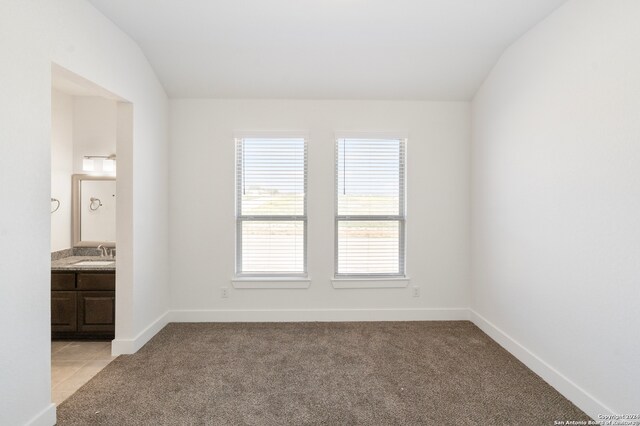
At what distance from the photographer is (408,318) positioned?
4293mm

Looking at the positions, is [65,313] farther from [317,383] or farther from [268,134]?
[268,134]

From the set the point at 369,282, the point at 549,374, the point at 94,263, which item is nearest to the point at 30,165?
the point at 94,263

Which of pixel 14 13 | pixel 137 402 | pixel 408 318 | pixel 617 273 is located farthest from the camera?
pixel 408 318

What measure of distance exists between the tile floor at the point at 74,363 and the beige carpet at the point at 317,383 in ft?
0.37

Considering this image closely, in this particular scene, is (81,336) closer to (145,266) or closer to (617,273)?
(145,266)

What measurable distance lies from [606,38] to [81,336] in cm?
519

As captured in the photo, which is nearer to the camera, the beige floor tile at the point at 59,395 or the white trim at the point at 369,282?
the beige floor tile at the point at 59,395

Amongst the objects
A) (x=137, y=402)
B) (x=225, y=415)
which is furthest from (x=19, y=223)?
(x=225, y=415)

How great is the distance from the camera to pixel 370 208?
14.3ft

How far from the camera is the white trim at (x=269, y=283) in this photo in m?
4.23

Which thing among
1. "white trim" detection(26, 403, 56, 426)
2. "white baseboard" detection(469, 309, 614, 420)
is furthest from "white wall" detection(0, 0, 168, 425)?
"white baseboard" detection(469, 309, 614, 420)

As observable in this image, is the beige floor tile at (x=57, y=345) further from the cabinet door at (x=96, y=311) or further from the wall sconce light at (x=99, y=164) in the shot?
the wall sconce light at (x=99, y=164)

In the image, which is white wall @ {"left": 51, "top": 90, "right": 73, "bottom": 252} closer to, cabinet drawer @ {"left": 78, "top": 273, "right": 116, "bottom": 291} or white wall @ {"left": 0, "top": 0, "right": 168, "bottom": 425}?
cabinet drawer @ {"left": 78, "top": 273, "right": 116, "bottom": 291}

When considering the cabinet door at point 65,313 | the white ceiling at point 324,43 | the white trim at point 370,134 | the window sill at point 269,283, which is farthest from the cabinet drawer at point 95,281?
the white trim at point 370,134
